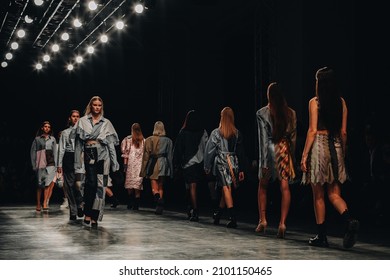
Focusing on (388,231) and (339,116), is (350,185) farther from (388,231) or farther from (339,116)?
(339,116)

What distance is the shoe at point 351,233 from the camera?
679 cm

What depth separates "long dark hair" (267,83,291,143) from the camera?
27.0 ft

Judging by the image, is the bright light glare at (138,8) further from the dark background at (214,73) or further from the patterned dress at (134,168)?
the patterned dress at (134,168)

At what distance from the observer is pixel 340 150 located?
7262 mm

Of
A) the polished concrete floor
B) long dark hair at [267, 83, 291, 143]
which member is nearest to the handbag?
the polished concrete floor

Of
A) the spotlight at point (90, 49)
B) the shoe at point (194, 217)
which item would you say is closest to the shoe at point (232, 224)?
the shoe at point (194, 217)

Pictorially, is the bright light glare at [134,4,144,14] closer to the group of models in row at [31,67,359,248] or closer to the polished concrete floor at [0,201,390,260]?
the group of models in row at [31,67,359,248]

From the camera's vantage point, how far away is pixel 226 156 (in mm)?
9898

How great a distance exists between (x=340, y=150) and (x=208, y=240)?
1683 millimetres

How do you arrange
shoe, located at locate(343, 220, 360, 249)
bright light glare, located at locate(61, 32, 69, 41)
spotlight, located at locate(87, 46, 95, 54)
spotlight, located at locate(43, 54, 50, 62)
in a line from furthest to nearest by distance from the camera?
spotlight, located at locate(43, 54, 50, 62) → spotlight, located at locate(87, 46, 95, 54) → bright light glare, located at locate(61, 32, 69, 41) → shoe, located at locate(343, 220, 360, 249)

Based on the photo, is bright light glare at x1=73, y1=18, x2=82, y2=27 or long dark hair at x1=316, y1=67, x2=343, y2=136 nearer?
long dark hair at x1=316, y1=67, x2=343, y2=136

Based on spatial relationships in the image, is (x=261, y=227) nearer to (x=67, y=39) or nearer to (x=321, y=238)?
(x=321, y=238)

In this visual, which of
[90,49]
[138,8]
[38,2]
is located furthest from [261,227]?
[90,49]

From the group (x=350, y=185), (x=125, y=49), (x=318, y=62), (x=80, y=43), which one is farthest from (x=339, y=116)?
(x=125, y=49)
